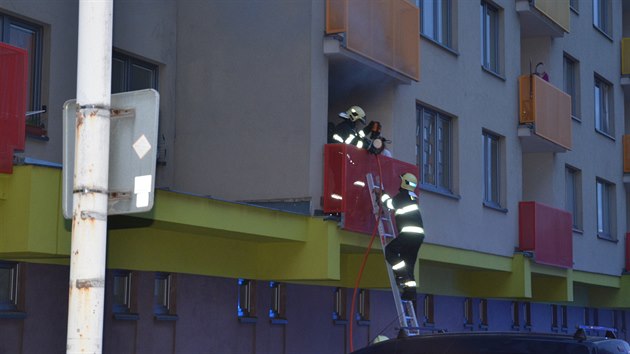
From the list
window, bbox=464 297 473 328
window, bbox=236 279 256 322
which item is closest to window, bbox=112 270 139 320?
window, bbox=236 279 256 322

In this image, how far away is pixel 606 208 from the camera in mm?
30125

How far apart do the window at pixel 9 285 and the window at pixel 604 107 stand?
19828mm

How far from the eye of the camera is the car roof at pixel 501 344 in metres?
7.56

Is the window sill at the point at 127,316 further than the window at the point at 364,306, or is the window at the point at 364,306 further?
the window at the point at 364,306

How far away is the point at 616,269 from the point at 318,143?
49.0 feet

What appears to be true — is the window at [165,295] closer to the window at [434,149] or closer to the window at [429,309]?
the window at [434,149]

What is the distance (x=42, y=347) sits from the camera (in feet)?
43.1

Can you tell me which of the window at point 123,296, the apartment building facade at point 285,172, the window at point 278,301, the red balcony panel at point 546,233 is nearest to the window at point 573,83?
the apartment building facade at point 285,172

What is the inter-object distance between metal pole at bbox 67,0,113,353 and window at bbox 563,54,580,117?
2315 centimetres

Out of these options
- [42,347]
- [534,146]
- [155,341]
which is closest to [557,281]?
[534,146]

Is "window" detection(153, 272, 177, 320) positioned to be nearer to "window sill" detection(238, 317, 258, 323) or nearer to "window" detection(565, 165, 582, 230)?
"window sill" detection(238, 317, 258, 323)

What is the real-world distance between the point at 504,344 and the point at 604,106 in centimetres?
2406

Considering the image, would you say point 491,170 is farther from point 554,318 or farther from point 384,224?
point 384,224

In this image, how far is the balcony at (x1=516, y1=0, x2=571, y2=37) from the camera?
79.3 feet
